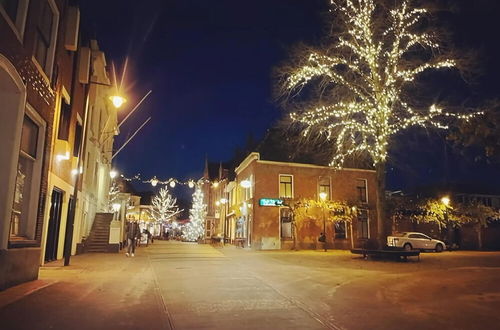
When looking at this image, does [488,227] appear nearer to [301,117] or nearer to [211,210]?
[301,117]

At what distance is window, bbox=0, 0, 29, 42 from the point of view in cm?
877

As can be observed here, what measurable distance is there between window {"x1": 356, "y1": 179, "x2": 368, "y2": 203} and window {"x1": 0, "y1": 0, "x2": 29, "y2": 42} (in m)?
29.4

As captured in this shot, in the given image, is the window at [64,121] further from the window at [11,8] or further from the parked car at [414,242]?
the parked car at [414,242]

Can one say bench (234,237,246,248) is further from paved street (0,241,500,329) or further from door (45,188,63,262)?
paved street (0,241,500,329)

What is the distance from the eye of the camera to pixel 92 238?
23.8 metres

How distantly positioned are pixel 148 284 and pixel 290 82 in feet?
38.8

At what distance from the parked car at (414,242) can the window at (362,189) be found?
5.29 meters

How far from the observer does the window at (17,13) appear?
8.77 meters

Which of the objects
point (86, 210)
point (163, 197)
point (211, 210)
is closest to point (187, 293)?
point (86, 210)

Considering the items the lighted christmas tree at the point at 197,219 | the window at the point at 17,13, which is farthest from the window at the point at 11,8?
the lighted christmas tree at the point at 197,219

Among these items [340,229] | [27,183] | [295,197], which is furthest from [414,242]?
[27,183]

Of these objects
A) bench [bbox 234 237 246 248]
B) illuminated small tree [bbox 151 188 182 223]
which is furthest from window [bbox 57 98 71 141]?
illuminated small tree [bbox 151 188 182 223]

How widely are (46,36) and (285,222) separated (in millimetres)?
23658

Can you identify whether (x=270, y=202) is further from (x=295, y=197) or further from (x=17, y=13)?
(x=17, y=13)
